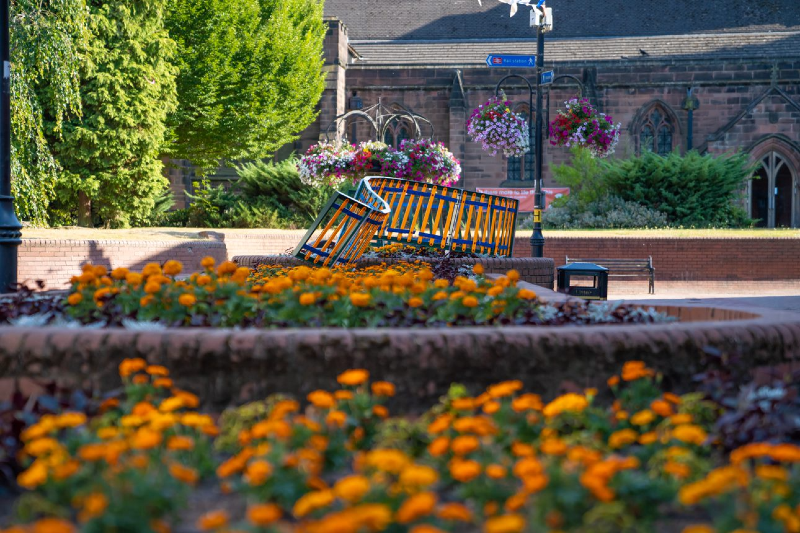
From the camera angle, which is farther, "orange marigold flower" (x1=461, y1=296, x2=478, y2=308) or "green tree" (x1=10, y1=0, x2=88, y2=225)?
"green tree" (x1=10, y1=0, x2=88, y2=225)

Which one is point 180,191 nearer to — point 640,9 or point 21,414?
point 640,9

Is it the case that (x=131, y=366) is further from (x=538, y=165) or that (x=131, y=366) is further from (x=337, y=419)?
(x=538, y=165)

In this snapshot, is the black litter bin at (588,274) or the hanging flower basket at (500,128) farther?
the hanging flower basket at (500,128)

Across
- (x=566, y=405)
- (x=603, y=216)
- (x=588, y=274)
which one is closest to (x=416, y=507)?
(x=566, y=405)

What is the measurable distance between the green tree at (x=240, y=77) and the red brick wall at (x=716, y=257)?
14.0 metres

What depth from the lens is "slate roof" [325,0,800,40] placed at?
38344 millimetres

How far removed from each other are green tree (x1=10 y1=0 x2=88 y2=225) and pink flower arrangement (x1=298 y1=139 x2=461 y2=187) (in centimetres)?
457

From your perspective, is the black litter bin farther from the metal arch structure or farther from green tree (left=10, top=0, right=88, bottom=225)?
the metal arch structure

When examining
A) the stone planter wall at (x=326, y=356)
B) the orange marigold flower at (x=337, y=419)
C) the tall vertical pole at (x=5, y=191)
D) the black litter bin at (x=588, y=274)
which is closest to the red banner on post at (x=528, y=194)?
the black litter bin at (x=588, y=274)

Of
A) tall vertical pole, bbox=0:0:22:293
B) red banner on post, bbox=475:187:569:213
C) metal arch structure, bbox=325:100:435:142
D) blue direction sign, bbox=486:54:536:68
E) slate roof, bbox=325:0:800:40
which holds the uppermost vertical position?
slate roof, bbox=325:0:800:40

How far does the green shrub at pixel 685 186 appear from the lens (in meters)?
24.5

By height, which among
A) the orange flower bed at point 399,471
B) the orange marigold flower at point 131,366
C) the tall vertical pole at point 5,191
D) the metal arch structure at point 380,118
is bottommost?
the orange flower bed at point 399,471

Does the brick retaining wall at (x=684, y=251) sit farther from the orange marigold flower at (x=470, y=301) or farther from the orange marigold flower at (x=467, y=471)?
the orange marigold flower at (x=467, y=471)

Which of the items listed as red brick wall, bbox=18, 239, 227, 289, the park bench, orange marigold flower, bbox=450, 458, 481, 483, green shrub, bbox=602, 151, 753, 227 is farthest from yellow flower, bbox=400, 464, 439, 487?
green shrub, bbox=602, 151, 753, 227
